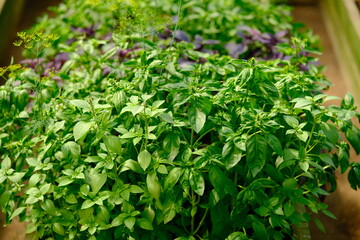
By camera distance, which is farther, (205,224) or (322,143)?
(205,224)

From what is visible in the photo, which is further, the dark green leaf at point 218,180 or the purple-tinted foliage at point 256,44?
the purple-tinted foliage at point 256,44

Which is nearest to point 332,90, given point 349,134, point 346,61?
point 346,61

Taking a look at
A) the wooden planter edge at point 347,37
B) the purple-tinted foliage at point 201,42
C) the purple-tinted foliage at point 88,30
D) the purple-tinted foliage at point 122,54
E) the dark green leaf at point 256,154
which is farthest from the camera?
the wooden planter edge at point 347,37

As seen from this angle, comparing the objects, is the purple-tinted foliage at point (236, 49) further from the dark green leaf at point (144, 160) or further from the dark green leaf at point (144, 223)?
the dark green leaf at point (144, 223)

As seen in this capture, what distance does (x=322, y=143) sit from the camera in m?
1.79

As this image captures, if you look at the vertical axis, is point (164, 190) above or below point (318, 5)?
above

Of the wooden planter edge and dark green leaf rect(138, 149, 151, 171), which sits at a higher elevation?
dark green leaf rect(138, 149, 151, 171)

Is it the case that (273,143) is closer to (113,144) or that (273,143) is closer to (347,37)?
(113,144)

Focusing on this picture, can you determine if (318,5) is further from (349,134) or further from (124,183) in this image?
(124,183)

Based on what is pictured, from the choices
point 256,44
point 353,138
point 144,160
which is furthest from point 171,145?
point 256,44

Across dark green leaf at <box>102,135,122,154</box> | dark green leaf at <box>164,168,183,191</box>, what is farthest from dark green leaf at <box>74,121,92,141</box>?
dark green leaf at <box>164,168,183,191</box>

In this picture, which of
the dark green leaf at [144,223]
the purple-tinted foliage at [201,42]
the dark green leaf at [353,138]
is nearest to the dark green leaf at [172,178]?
the dark green leaf at [144,223]

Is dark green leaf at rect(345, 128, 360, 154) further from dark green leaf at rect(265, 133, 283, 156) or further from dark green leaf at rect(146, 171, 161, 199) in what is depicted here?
dark green leaf at rect(146, 171, 161, 199)

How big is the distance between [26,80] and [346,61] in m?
2.46
